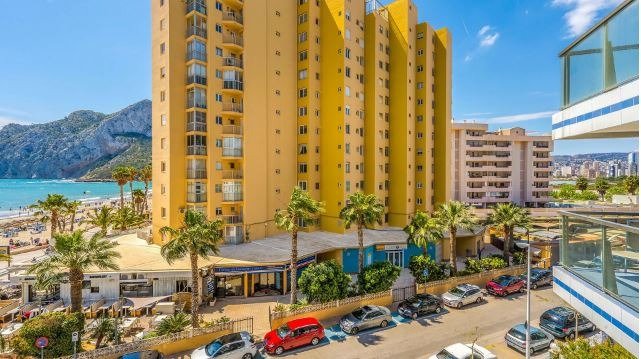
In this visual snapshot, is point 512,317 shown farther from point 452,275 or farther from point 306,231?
point 306,231

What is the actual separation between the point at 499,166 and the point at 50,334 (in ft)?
288

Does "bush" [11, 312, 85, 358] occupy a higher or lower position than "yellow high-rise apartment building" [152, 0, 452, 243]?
lower

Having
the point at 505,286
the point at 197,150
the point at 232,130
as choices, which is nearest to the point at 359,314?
the point at 505,286

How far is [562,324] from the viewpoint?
23.4 metres

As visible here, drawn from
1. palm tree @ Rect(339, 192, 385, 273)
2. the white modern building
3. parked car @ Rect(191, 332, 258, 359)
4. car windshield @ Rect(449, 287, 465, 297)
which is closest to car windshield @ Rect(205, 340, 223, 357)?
parked car @ Rect(191, 332, 258, 359)

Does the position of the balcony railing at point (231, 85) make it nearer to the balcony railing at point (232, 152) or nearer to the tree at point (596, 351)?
the balcony railing at point (232, 152)

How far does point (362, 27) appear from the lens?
47156mm

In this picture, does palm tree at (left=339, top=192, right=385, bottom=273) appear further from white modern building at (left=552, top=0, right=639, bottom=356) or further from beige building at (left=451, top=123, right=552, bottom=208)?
beige building at (left=451, top=123, right=552, bottom=208)

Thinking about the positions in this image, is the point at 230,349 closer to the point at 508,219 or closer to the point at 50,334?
the point at 50,334

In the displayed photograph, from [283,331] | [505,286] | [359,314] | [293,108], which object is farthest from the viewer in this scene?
[293,108]

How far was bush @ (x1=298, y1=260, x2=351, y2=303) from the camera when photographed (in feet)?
85.9

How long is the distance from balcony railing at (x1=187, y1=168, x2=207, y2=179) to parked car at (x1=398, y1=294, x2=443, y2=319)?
82.1 feet

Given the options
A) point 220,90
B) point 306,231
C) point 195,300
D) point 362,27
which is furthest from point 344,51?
point 195,300

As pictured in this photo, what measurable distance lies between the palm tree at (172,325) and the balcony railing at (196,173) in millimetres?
18268
